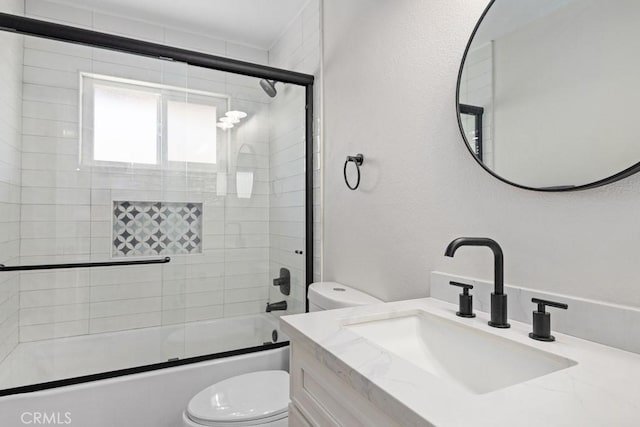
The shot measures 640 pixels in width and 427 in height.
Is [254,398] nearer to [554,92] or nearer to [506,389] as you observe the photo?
[506,389]

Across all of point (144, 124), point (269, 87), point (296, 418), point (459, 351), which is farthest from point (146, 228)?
point (459, 351)

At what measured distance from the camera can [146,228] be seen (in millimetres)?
2074

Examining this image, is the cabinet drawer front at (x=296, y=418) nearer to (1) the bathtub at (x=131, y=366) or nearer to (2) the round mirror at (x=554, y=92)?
(2) the round mirror at (x=554, y=92)

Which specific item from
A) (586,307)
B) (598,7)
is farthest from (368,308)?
(598,7)

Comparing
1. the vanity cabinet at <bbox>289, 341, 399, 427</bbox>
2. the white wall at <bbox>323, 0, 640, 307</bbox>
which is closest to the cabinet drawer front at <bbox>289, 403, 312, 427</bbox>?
the vanity cabinet at <bbox>289, 341, 399, 427</bbox>

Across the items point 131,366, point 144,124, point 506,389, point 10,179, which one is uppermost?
point 144,124

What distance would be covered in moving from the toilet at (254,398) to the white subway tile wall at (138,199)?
588 mm

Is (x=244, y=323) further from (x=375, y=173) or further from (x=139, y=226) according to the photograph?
(x=375, y=173)

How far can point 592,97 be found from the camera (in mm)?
771

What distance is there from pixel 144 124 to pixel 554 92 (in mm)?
2032

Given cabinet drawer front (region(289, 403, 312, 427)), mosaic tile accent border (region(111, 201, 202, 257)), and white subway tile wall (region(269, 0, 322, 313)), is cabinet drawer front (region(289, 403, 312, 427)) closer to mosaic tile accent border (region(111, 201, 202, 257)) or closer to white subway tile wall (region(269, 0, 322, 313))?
white subway tile wall (region(269, 0, 322, 313))

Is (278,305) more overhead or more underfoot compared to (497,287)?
more underfoot

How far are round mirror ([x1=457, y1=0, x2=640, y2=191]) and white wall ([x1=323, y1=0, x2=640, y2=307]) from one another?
0.05m

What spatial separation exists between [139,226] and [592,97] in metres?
2.15
